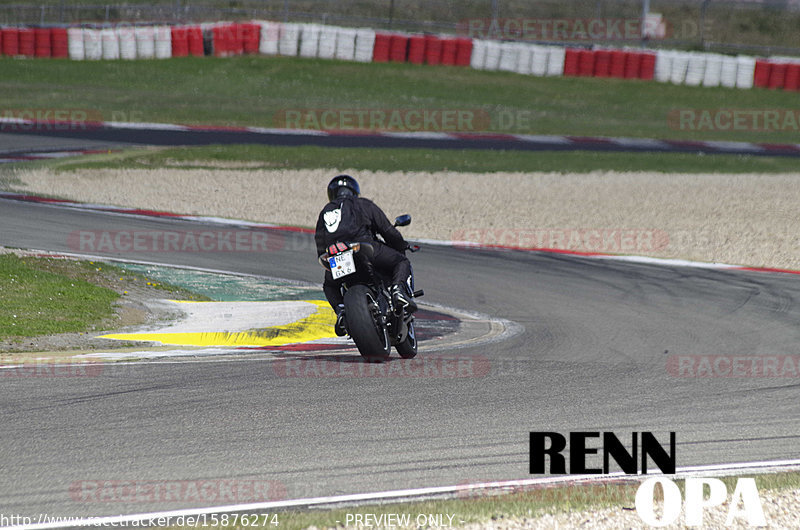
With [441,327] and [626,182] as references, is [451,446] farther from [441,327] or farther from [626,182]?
[626,182]

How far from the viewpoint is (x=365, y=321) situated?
7.84 metres

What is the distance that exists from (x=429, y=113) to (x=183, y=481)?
82.8ft

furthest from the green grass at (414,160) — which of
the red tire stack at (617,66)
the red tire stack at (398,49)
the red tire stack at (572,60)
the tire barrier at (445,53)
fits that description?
the red tire stack at (398,49)

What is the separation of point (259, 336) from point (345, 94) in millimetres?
22479

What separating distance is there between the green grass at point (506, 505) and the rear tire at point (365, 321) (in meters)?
2.91

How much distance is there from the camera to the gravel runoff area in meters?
15.8

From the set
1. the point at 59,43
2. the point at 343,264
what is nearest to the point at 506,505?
the point at 343,264

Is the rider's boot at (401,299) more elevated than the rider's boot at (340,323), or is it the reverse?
the rider's boot at (401,299)

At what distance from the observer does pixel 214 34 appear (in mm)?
34188

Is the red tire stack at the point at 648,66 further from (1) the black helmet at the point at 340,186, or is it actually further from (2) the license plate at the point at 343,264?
(2) the license plate at the point at 343,264

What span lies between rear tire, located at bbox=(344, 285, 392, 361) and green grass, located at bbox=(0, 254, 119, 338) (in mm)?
2802

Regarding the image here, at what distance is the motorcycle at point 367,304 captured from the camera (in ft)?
25.7

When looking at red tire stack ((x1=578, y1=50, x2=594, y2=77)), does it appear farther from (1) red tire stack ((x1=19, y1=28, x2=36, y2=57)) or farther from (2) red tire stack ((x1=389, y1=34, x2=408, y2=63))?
(1) red tire stack ((x1=19, y1=28, x2=36, y2=57))

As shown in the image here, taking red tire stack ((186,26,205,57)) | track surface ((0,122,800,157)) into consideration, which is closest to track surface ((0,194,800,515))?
track surface ((0,122,800,157))
